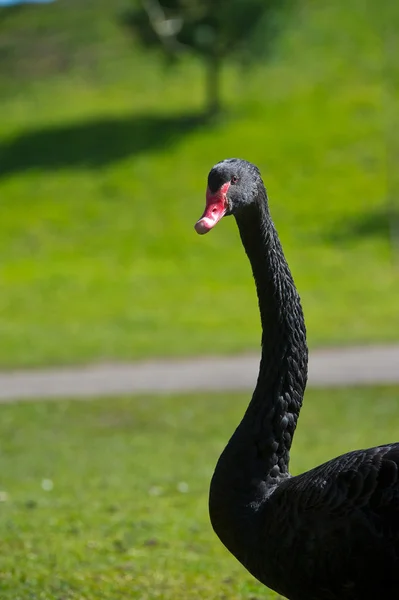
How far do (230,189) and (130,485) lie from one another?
5.18 m

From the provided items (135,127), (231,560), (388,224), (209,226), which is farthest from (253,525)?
(135,127)

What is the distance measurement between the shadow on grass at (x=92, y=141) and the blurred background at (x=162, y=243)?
0.35 feet

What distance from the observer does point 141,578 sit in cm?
562

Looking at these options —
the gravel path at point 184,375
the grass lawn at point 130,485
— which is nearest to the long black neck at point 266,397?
the grass lawn at point 130,485

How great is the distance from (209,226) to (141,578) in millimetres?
2880

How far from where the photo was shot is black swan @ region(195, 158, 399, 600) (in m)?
3.34

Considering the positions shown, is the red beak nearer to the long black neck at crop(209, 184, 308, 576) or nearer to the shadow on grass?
the long black neck at crop(209, 184, 308, 576)

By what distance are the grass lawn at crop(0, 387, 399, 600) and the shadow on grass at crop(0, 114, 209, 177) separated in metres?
26.8

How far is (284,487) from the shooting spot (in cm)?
374

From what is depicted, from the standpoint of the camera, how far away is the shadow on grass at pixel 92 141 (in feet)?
126

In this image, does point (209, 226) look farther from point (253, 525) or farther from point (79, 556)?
point (79, 556)

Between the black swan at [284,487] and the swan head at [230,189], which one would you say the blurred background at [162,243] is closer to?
the black swan at [284,487]

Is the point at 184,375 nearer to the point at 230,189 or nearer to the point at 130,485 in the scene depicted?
the point at 130,485

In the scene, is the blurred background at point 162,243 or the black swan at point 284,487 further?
the blurred background at point 162,243
